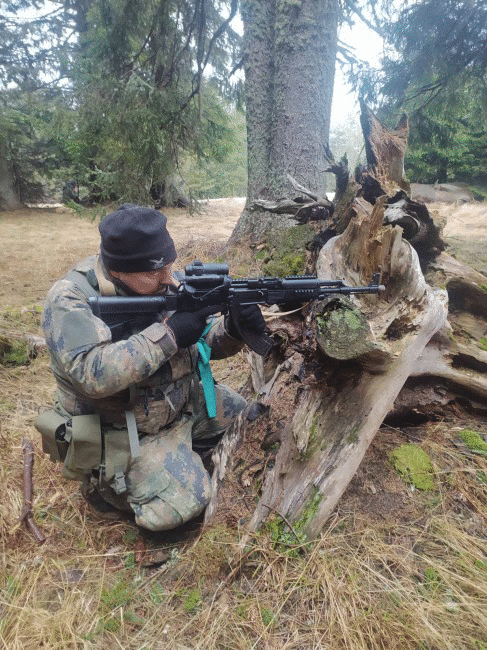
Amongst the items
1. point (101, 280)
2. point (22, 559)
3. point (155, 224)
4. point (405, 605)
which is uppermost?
point (155, 224)

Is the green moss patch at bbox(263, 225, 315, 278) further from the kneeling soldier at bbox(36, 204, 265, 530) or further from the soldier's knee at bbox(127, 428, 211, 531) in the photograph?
the soldier's knee at bbox(127, 428, 211, 531)

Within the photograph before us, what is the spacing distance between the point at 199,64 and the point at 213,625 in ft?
27.2

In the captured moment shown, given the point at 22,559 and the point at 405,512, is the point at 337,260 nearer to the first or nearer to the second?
the point at 405,512

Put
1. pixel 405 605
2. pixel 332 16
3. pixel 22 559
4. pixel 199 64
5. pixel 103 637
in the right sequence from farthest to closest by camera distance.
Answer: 1. pixel 199 64
2. pixel 332 16
3. pixel 22 559
4. pixel 103 637
5. pixel 405 605

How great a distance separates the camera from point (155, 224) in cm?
262

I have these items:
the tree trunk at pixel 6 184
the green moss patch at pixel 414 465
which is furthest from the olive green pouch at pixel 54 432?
the tree trunk at pixel 6 184

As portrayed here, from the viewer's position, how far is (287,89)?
6.64m

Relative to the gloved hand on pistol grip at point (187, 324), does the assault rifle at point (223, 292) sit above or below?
above

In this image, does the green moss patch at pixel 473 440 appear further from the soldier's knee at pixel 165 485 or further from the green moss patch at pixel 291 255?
the green moss patch at pixel 291 255

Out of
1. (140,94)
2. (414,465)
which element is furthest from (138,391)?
(140,94)

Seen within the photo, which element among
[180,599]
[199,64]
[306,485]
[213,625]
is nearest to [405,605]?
[306,485]

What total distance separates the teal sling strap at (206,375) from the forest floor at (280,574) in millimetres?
881

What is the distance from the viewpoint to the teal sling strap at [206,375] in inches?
124

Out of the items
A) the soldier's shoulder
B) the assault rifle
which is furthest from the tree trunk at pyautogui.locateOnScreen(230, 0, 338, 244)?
the soldier's shoulder
